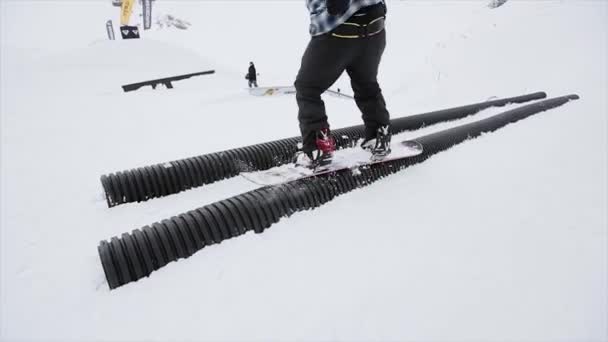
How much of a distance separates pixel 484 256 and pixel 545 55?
32.4ft

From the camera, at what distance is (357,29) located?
6.56ft

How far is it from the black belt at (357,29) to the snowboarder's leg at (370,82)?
0.06 metres

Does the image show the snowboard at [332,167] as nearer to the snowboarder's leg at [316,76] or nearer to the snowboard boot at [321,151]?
the snowboard boot at [321,151]

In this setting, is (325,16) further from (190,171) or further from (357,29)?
(190,171)

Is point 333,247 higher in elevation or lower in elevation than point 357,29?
lower

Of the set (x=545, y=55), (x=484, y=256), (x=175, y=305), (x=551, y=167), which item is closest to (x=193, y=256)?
(x=175, y=305)

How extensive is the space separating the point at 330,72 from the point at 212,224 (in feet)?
4.13

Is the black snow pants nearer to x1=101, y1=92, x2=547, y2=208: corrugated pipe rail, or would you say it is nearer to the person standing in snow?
the person standing in snow

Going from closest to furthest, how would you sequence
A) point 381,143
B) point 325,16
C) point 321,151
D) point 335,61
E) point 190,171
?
point 325,16 → point 335,61 → point 321,151 → point 190,171 → point 381,143

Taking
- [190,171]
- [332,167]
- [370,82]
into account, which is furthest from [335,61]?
[190,171]

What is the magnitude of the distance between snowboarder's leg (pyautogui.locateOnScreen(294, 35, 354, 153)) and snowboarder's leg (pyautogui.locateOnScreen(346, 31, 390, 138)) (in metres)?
0.20

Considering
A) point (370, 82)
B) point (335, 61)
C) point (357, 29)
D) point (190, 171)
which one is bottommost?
point (190, 171)

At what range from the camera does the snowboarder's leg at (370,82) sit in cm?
223

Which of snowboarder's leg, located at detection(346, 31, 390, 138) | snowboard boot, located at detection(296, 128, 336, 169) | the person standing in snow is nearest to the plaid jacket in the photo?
the person standing in snow
